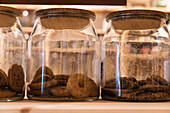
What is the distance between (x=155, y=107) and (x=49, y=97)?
24 centimetres

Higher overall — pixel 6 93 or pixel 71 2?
pixel 71 2

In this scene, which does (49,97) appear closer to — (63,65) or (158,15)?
(63,65)

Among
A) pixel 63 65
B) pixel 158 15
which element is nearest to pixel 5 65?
pixel 63 65

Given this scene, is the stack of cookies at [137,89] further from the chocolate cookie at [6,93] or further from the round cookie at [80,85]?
the chocolate cookie at [6,93]

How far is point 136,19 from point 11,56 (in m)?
0.33

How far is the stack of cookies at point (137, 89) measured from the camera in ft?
1.86

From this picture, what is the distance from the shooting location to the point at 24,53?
2.13 feet

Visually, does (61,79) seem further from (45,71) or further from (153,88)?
(153,88)

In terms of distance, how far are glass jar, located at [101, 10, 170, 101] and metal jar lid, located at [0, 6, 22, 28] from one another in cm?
24

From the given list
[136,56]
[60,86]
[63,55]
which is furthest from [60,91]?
[136,56]

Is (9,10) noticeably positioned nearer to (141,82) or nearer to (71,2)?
(71,2)

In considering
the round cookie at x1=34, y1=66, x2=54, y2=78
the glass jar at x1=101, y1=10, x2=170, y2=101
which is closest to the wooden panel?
the glass jar at x1=101, y1=10, x2=170, y2=101

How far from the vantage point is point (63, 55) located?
2.09ft

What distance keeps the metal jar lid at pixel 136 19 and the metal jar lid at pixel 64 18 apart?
64 mm
